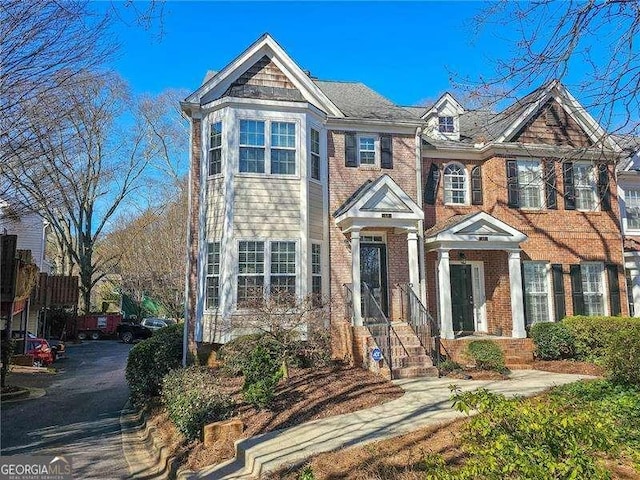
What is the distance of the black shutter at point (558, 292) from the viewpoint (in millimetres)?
15328

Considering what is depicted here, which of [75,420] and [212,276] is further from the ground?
[212,276]

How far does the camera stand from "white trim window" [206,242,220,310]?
1300cm

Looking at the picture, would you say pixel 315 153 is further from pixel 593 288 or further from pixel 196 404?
pixel 593 288

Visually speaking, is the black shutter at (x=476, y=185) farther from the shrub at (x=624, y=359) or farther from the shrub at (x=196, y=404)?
the shrub at (x=196, y=404)

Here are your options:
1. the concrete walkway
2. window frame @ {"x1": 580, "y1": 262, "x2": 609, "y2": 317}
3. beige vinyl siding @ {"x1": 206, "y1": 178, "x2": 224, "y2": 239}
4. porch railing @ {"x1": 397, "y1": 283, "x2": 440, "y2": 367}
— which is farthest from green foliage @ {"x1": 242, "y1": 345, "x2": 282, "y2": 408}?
window frame @ {"x1": 580, "y1": 262, "x2": 609, "y2": 317}

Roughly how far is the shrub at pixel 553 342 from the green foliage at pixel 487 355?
6.27 ft

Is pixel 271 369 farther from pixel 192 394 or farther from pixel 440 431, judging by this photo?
pixel 440 431

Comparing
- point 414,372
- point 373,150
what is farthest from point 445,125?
point 414,372

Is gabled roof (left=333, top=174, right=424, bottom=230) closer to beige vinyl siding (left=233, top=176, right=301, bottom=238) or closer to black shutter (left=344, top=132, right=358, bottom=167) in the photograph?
black shutter (left=344, top=132, right=358, bottom=167)

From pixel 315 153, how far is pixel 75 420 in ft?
31.0

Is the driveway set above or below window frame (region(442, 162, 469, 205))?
below

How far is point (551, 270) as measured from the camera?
15570 mm

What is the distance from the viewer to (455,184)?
16.1 m

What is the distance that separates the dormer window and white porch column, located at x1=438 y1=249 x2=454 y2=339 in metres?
5.13
